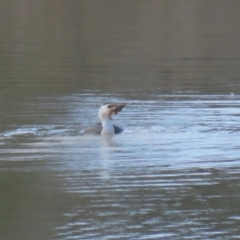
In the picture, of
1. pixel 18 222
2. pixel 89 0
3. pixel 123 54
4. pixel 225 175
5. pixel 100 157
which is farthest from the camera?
pixel 89 0

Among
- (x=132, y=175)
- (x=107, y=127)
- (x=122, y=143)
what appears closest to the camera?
(x=132, y=175)

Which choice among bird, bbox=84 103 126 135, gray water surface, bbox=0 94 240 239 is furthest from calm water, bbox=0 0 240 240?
bird, bbox=84 103 126 135

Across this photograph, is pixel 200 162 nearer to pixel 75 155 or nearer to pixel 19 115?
pixel 75 155

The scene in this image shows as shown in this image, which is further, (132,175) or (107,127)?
(107,127)

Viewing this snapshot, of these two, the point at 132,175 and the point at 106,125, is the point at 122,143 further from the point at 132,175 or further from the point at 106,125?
the point at 132,175

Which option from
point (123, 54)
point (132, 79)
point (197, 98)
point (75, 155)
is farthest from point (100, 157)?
point (123, 54)

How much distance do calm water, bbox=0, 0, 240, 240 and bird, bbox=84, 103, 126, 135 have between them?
0.16m

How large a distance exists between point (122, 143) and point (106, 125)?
0.68 metres

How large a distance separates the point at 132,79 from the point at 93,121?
17.1 feet

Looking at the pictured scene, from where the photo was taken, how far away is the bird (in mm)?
12203

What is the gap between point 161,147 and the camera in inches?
441

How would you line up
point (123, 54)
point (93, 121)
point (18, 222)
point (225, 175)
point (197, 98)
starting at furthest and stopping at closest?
point (123, 54)
point (197, 98)
point (93, 121)
point (225, 175)
point (18, 222)

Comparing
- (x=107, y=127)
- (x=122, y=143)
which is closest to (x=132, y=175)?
(x=122, y=143)

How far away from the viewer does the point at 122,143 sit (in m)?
11.6
